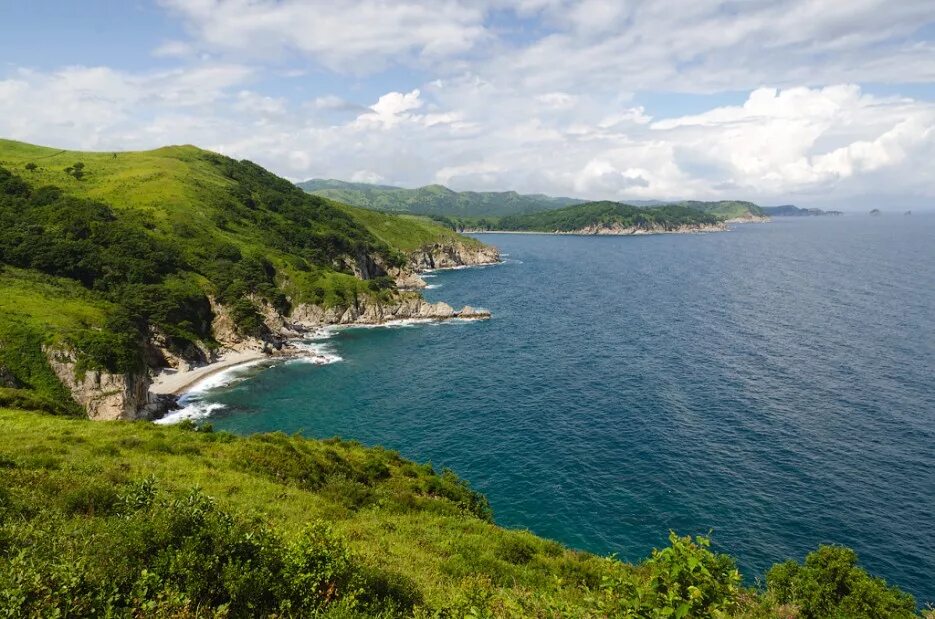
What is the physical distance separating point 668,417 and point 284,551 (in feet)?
224

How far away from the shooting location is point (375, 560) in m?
21.5

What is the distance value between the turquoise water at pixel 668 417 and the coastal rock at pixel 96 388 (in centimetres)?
1215

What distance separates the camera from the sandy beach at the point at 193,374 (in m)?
84.9

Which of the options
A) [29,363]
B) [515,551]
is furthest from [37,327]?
[515,551]

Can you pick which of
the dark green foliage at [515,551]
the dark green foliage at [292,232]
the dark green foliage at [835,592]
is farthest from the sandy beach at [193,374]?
the dark green foliage at [835,592]

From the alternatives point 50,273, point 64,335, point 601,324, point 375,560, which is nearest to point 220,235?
point 50,273

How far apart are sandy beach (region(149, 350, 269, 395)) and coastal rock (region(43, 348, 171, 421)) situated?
12.9 metres

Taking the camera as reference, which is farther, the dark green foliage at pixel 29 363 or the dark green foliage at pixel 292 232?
the dark green foliage at pixel 292 232

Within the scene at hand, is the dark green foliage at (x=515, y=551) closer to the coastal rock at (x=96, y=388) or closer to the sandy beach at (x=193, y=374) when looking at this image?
the coastal rock at (x=96, y=388)

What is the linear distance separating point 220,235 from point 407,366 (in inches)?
3279

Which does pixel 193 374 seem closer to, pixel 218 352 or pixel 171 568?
pixel 218 352

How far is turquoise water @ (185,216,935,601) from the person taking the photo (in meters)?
49.8

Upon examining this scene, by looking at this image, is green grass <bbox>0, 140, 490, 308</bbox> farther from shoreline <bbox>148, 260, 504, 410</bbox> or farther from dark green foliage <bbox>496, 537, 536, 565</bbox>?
dark green foliage <bbox>496, 537, 536, 565</bbox>

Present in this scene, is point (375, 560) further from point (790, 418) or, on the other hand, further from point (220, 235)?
point (220, 235)
